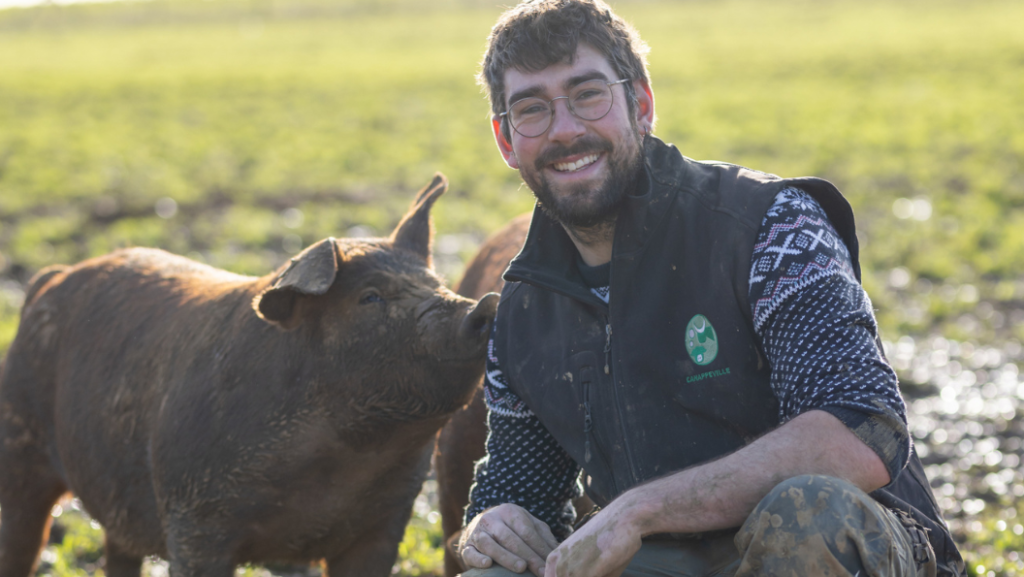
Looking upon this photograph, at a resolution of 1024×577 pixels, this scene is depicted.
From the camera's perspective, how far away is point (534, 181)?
3.57 meters

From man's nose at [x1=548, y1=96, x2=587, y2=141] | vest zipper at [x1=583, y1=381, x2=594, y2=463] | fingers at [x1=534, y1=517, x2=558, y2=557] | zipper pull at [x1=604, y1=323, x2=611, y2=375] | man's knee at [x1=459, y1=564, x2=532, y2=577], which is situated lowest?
man's knee at [x1=459, y1=564, x2=532, y2=577]

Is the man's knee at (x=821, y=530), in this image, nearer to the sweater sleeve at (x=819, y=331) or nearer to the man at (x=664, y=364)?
the man at (x=664, y=364)

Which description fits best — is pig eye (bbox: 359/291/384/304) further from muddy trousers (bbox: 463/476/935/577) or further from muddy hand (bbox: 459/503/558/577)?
muddy trousers (bbox: 463/476/935/577)

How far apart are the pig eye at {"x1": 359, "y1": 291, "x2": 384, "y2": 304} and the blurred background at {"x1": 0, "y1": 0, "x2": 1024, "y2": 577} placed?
1833 millimetres

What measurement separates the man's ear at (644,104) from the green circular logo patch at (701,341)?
0.78m

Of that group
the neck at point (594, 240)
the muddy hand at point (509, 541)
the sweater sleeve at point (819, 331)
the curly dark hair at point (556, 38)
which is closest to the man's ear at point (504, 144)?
the curly dark hair at point (556, 38)

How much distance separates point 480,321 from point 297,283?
0.69 meters

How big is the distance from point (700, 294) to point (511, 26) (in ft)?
3.68

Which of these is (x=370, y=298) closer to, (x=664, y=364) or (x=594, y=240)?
(x=594, y=240)

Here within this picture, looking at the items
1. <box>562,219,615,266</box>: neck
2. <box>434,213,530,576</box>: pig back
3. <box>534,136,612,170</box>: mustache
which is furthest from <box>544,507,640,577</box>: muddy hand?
<box>434,213,530,576</box>: pig back

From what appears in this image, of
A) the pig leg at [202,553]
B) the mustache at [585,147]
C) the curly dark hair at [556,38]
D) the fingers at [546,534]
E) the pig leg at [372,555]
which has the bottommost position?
the pig leg at [372,555]

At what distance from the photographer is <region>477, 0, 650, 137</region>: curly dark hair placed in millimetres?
3414

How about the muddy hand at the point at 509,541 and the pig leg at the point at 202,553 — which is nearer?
the muddy hand at the point at 509,541

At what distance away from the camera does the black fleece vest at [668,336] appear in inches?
124
